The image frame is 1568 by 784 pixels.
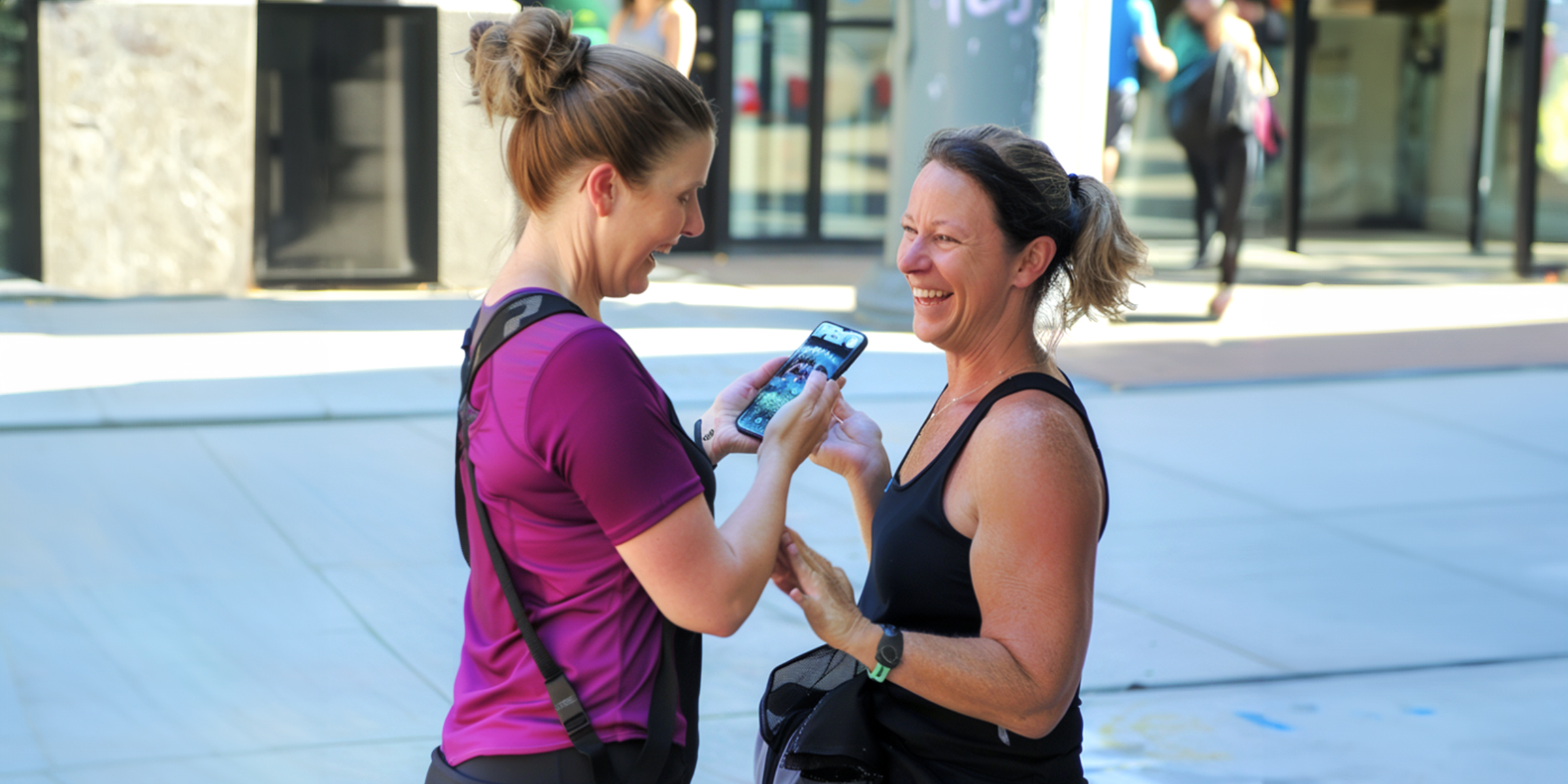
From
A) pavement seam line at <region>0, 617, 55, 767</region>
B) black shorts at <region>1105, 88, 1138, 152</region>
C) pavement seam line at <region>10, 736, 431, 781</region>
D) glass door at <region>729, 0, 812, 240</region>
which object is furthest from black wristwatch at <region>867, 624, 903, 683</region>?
glass door at <region>729, 0, 812, 240</region>

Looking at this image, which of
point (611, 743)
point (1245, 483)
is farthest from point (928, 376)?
point (611, 743)

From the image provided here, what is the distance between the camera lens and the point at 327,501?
5922 mm

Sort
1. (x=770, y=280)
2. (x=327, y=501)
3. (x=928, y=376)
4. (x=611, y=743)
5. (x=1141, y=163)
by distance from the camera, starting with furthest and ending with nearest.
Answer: (x=1141, y=163)
(x=770, y=280)
(x=928, y=376)
(x=327, y=501)
(x=611, y=743)

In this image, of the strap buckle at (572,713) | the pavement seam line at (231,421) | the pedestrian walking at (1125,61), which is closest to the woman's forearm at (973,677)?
the strap buckle at (572,713)

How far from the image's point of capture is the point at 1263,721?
14.0 feet

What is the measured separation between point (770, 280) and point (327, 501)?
568 cm

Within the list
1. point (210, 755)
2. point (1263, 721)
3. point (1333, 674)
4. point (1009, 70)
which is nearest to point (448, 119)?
point (1009, 70)

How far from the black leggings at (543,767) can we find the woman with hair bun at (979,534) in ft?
1.12

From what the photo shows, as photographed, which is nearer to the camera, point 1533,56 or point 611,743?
point 611,743

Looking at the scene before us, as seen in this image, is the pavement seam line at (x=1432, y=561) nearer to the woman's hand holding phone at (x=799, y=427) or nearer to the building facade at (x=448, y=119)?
the building facade at (x=448, y=119)

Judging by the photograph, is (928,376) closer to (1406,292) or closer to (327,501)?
(327,501)

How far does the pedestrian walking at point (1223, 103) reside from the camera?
972 cm

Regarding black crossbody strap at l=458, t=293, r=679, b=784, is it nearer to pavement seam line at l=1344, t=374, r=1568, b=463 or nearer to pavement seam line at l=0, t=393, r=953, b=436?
pavement seam line at l=0, t=393, r=953, b=436

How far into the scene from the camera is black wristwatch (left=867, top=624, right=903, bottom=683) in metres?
2.22
